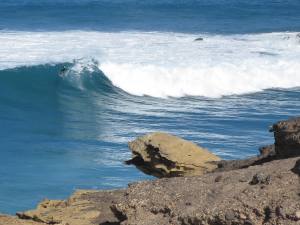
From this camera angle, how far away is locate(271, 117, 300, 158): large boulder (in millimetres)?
5922

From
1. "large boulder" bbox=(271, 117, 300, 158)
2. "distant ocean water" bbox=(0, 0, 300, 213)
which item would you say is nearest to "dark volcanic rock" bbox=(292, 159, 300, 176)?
"large boulder" bbox=(271, 117, 300, 158)

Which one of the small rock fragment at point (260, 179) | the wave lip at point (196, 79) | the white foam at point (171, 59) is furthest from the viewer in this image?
the white foam at point (171, 59)

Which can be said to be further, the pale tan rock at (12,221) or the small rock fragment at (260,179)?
the pale tan rock at (12,221)

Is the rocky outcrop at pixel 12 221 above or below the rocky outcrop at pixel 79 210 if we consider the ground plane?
below

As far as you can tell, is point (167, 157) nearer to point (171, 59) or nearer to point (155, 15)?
point (171, 59)

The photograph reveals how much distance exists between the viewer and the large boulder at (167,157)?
730 cm

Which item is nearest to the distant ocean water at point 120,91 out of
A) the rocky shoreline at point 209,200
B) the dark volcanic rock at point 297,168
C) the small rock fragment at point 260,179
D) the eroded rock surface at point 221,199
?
the rocky shoreline at point 209,200

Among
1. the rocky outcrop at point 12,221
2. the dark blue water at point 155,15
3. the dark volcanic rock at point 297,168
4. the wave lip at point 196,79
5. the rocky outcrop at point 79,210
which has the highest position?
the dark blue water at point 155,15

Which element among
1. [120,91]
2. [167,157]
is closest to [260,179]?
[167,157]

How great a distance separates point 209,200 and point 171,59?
1880 centimetres

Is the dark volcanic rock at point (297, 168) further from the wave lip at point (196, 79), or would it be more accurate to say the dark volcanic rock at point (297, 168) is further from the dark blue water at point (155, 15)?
the dark blue water at point (155, 15)

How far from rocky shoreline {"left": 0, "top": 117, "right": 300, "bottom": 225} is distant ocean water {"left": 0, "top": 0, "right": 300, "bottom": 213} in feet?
14.1

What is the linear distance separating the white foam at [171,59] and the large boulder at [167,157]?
13165 millimetres

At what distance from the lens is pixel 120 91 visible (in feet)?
68.6
